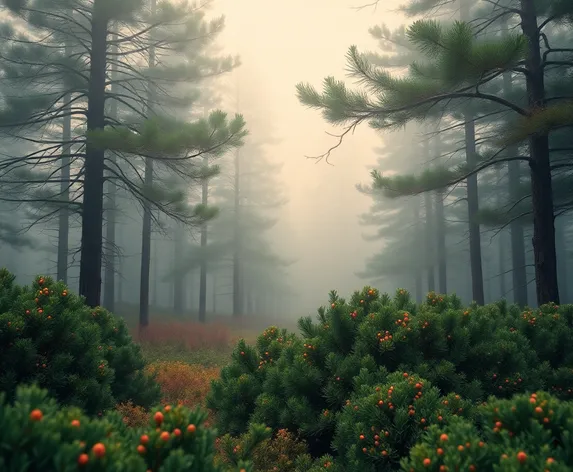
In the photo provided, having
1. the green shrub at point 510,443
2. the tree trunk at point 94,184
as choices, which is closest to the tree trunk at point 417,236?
the tree trunk at point 94,184

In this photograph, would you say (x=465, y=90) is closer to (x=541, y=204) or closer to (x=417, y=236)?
(x=541, y=204)

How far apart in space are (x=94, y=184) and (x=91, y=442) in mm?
8959

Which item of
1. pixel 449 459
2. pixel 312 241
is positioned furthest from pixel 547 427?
pixel 312 241

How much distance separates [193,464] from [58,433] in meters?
0.58

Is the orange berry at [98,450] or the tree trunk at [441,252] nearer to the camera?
the orange berry at [98,450]

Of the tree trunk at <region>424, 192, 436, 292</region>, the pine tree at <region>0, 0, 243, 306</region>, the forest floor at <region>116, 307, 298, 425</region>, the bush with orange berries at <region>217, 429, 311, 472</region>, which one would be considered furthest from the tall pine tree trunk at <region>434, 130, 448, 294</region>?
the bush with orange berries at <region>217, 429, 311, 472</region>

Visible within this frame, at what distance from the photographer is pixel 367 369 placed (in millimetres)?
3869

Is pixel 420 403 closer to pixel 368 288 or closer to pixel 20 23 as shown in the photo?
pixel 368 288

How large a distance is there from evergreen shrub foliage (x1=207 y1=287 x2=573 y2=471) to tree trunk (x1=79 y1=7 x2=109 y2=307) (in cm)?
572

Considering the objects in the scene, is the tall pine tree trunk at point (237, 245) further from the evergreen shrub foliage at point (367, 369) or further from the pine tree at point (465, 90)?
the evergreen shrub foliage at point (367, 369)

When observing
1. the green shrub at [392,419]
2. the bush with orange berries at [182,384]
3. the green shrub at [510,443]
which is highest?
the green shrub at [510,443]

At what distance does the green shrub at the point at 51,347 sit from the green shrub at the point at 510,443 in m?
3.07

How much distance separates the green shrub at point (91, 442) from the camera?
5.27 ft

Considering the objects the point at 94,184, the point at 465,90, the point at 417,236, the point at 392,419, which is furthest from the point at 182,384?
the point at 417,236
